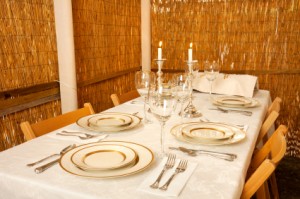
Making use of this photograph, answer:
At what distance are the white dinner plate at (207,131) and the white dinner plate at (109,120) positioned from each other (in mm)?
262

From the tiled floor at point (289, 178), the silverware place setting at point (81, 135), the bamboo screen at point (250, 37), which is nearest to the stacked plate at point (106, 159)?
the silverware place setting at point (81, 135)

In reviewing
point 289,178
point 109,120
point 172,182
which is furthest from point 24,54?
point 289,178

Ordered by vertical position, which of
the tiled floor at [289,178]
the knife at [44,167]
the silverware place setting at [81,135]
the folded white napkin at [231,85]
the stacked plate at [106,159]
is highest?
the folded white napkin at [231,85]

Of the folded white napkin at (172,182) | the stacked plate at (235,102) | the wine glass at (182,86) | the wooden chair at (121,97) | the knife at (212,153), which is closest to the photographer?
the folded white napkin at (172,182)

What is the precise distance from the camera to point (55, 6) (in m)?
1.93

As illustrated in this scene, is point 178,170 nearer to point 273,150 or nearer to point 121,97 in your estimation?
point 273,150

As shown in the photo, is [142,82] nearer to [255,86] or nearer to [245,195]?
[245,195]

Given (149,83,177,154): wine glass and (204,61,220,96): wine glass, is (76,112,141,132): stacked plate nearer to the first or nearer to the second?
(149,83,177,154): wine glass

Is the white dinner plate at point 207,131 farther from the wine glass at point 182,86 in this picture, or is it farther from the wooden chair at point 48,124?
the wooden chair at point 48,124

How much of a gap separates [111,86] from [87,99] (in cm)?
38

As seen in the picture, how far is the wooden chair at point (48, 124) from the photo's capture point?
114cm

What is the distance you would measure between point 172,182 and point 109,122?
1.93ft

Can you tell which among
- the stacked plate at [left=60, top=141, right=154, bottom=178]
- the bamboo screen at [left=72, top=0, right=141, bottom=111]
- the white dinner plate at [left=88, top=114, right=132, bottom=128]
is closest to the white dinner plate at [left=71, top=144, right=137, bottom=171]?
the stacked plate at [left=60, top=141, right=154, bottom=178]

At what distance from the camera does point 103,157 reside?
35.3 inches
